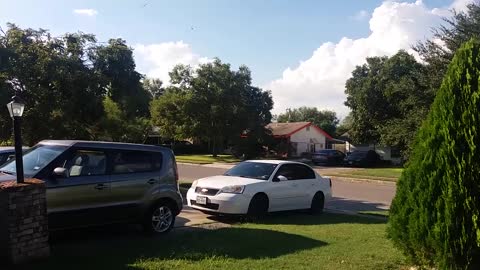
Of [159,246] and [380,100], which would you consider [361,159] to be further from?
[159,246]

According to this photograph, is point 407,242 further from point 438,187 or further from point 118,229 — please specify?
point 118,229

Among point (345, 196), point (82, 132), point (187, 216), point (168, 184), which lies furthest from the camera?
point (345, 196)

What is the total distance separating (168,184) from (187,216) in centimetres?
262

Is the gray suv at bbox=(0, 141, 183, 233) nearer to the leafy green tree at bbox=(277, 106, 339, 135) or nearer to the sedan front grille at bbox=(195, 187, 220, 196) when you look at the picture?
the sedan front grille at bbox=(195, 187, 220, 196)

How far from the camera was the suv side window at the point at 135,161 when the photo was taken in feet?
29.9

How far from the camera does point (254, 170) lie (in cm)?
1312

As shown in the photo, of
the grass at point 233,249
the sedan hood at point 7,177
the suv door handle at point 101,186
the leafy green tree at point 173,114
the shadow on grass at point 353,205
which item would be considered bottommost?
the shadow on grass at point 353,205

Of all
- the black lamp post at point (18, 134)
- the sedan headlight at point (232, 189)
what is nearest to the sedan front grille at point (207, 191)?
the sedan headlight at point (232, 189)

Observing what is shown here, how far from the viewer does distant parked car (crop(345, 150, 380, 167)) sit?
43.2m

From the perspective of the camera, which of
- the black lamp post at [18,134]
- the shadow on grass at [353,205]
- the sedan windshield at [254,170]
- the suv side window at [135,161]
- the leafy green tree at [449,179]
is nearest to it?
the leafy green tree at [449,179]

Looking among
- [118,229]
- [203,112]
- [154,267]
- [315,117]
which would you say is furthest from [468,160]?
[315,117]

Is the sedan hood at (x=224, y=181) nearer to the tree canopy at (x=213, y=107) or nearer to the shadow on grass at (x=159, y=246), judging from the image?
the shadow on grass at (x=159, y=246)

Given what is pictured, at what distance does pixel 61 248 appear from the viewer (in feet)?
25.2

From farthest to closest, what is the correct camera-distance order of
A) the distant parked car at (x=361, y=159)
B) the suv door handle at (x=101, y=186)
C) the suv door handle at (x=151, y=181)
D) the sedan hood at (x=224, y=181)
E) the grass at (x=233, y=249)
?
the distant parked car at (x=361, y=159) → the sedan hood at (x=224, y=181) → the suv door handle at (x=151, y=181) → the suv door handle at (x=101, y=186) → the grass at (x=233, y=249)
